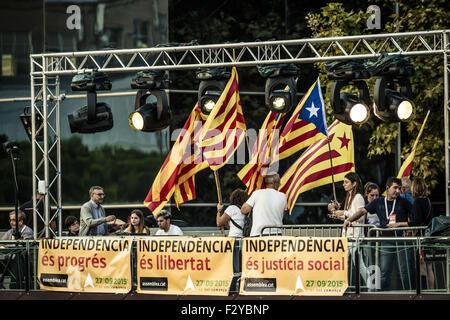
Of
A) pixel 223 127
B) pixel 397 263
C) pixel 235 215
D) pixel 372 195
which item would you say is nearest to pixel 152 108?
pixel 223 127

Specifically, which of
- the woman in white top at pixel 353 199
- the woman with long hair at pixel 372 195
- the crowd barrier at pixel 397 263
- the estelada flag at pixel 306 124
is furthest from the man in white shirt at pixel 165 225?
the woman with long hair at pixel 372 195

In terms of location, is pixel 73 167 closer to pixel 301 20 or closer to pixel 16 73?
pixel 16 73

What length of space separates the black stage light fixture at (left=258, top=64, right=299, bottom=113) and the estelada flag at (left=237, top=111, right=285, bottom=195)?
6.35 ft

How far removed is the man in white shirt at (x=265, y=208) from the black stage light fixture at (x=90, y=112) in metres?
2.89

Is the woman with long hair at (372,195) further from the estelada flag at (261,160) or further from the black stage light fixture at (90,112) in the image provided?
the black stage light fixture at (90,112)

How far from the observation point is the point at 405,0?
20125mm

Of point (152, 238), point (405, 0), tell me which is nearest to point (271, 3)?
point (405, 0)

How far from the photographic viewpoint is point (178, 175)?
16969 mm

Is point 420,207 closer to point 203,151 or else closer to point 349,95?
point 349,95

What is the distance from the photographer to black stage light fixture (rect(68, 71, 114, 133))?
15.6m

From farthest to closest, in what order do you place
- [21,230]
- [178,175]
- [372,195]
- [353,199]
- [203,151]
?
1. [21,230]
2. [203,151]
3. [178,175]
4. [372,195]
5. [353,199]

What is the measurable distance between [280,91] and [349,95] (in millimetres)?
1087

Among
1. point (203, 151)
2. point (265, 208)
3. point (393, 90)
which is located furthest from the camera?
point (203, 151)
